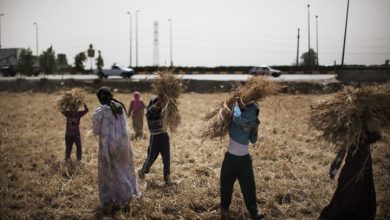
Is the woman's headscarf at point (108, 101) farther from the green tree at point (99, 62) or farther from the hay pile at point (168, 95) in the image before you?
the green tree at point (99, 62)

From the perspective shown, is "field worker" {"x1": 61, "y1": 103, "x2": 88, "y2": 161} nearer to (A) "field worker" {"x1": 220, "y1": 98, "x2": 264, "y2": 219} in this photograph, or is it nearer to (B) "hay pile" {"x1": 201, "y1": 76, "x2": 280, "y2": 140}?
(B) "hay pile" {"x1": 201, "y1": 76, "x2": 280, "y2": 140}

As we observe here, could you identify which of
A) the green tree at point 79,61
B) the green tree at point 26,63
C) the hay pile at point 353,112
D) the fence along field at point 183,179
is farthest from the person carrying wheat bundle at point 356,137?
the green tree at point 79,61

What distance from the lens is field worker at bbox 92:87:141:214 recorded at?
589cm

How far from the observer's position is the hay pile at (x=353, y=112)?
479 centimetres

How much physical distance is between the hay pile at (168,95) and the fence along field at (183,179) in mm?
805

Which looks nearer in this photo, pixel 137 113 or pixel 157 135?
pixel 157 135

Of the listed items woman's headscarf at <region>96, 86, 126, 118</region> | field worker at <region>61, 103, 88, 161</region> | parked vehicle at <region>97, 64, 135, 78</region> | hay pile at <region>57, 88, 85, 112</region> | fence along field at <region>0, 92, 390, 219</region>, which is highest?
parked vehicle at <region>97, 64, 135, 78</region>

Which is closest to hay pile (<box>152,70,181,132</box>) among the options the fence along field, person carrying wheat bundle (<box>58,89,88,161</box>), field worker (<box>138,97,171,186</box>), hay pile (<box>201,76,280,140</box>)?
field worker (<box>138,97,171,186</box>)

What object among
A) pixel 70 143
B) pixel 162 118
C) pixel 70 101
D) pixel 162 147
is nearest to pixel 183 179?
pixel 162 147

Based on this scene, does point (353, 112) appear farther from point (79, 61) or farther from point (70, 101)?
point (79, 61)

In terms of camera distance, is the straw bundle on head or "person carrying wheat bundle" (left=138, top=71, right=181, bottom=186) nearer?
"person carrying wheat bundle" (left=138, top=71, right=181, bottom=186)

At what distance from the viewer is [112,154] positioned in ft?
19.5

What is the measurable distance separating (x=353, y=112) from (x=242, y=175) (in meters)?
1.74

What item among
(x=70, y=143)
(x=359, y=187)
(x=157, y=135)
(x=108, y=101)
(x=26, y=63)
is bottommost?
(x=70, y=143)
